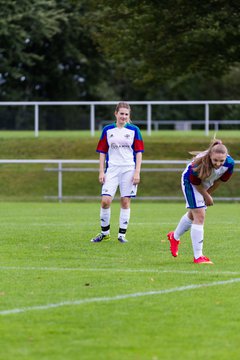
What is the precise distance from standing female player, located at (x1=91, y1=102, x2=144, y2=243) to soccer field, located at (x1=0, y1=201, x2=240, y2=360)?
0.45 meters

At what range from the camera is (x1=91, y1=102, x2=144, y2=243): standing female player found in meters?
14.8

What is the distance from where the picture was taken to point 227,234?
16.5m

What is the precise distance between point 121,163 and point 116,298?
18.5 ft

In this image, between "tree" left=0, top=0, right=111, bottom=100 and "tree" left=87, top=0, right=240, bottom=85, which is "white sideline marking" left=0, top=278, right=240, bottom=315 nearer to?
"tree" left=87, top=0, right=240, bottom=85

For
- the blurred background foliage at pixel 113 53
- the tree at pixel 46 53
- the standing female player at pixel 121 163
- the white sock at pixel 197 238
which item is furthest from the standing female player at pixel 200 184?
the tree at pixel 46 53

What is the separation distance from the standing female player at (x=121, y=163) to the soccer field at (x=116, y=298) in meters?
0.45

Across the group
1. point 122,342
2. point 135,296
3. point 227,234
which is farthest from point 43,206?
point 122,342

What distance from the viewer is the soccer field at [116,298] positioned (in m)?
7.33

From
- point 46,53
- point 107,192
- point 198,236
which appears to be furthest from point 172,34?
point 46,53

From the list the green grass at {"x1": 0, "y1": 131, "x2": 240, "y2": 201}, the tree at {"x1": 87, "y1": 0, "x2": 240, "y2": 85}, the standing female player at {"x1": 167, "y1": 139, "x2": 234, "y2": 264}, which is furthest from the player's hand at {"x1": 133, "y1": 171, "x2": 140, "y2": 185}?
the tree at {"x1": 87, "y1": 0, "x2": 240, "y2": 85}

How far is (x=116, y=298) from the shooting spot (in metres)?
9.38

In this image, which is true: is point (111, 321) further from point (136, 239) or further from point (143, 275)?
point (136, 239)

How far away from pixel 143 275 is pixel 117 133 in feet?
13.4

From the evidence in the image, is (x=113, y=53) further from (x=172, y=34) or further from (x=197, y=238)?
(x=197, y=238)
